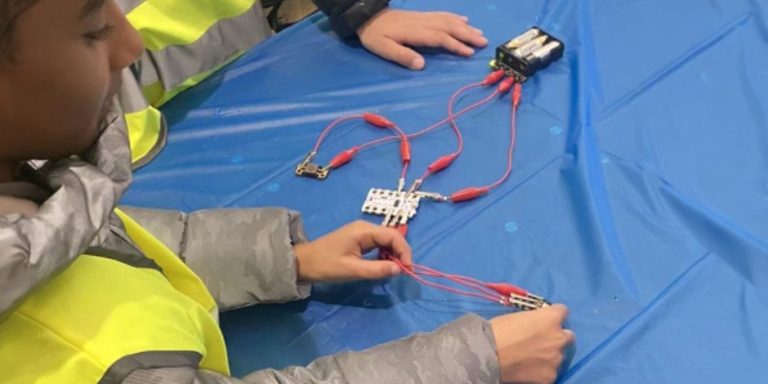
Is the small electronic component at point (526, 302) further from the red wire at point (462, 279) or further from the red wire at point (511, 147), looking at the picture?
the red wire at point (511, 147)

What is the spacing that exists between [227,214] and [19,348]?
345 millimetres

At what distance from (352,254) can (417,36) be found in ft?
1.18

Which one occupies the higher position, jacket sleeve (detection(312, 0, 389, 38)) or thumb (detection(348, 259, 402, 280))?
jacket sleeve (detection(312, 0, 389, 38))

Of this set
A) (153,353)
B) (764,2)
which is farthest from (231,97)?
(764,2)

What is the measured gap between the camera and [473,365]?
69 cm

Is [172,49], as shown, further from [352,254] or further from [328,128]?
[352,254]

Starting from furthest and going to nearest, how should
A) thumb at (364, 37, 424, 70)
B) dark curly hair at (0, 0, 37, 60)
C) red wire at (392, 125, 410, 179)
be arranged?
thumb at (364, 37, 424, 70)
red wire at (392, 125, 410, 179)
dark curly hair at (0, 0, 37, 60)

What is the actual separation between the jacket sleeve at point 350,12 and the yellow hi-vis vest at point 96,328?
1.75 ft

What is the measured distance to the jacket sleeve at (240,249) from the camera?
0.80 meters

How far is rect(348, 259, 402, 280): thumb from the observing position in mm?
771

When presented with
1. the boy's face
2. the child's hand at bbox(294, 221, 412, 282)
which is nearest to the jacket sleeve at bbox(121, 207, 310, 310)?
the child's hand at bbox(294, 221, 412, 282)

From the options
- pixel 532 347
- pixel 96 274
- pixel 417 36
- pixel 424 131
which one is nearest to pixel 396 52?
pixel 417 36

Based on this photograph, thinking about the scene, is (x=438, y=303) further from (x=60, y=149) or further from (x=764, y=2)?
(x=764, y=2)

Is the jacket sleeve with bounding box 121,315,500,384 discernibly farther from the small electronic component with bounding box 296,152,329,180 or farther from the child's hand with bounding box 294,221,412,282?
the small electronic component with bounding box 296,152,329,180
